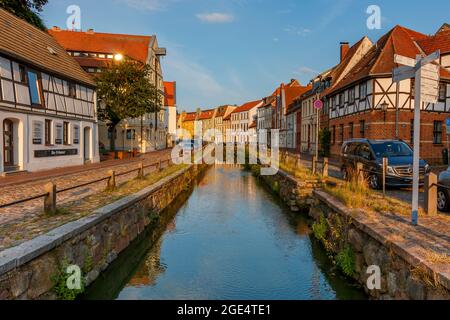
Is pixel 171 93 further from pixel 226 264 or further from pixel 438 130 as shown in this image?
pixel 226 264

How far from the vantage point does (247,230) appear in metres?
12.1

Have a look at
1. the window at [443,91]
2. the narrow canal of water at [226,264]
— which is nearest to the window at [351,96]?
the window at [443,91]

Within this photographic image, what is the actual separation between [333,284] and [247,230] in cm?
486

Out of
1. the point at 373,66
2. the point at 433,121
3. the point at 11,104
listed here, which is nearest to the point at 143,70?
the point at 11,104

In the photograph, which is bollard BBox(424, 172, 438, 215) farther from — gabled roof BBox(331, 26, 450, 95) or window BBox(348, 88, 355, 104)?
window BBox(348, 88, 355, 104)

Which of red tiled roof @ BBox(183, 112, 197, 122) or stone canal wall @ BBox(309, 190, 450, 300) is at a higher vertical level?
red tiled roof @ BBox(183, 112, 197, 122)

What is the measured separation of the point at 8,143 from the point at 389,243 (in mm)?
16973

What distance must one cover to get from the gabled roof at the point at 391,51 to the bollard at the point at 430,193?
17.2m

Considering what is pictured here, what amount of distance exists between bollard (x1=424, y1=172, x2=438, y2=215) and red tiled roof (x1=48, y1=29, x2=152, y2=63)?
39.7 m

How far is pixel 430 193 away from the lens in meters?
7.93

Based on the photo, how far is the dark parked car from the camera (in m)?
12.4

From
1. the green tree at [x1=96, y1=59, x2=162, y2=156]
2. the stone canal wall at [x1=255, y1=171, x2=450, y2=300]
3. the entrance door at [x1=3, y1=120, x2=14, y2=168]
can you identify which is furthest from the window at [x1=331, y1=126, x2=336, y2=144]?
the entrance door at [x1=3, y1=120, x2=14, y2=168]

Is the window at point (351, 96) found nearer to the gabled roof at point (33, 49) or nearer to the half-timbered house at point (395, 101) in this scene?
the half-timbered house at point (395, 101)
